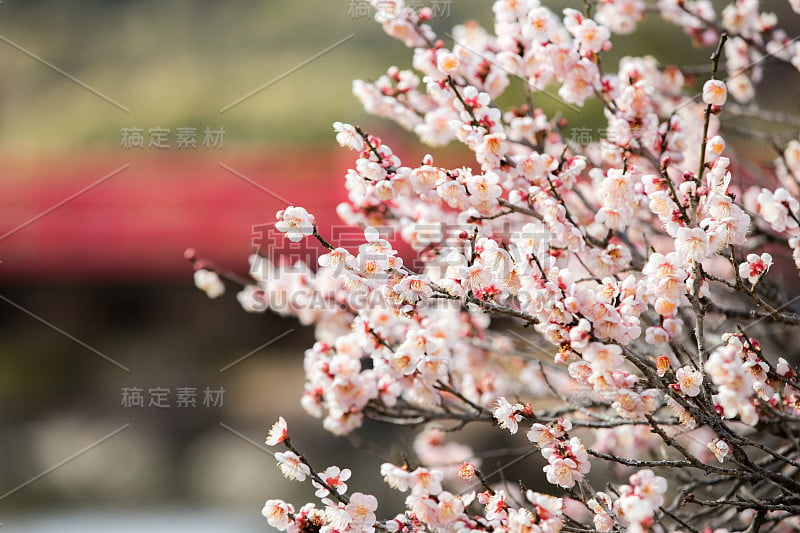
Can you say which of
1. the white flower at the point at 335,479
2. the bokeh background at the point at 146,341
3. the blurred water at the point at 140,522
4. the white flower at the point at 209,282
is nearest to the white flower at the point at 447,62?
the white flower at the point at 335,479

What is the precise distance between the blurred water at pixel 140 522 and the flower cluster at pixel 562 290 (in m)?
3.17

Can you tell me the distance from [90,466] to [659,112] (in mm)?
5072

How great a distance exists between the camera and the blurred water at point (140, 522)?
515 cm

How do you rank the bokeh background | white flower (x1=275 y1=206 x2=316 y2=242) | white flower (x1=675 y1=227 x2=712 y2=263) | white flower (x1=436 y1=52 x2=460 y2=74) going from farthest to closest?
the bokeh background < white flower (x1=436 y1=52 x2=460 y2=74) < white flower (x1=275 y1=206 x2=316 y2=242) < white flower (x1=675 y1=227 x2=712 y2=263)

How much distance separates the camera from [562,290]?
4.55 ft

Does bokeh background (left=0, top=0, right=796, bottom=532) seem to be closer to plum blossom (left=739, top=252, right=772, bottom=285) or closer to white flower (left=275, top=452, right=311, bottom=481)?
white flower (left=275, top=452, right=311, bottom=481)

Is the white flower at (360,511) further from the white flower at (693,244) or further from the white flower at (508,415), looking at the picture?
the white flower at (693,244)

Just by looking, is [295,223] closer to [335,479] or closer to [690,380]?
[335,479]

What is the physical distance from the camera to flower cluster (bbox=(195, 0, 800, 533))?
135 centimetres

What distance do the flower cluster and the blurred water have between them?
3169 mm

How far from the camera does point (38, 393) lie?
257 inches

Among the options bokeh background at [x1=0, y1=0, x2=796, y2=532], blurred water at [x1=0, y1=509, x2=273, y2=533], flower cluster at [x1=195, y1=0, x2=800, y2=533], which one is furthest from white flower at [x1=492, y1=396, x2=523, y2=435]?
blurred water at [x1=0, y1=509, x2=273, y2=533]

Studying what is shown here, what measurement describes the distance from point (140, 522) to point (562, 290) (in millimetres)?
4783

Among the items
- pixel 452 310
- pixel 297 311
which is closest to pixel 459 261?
pixel 452 310
